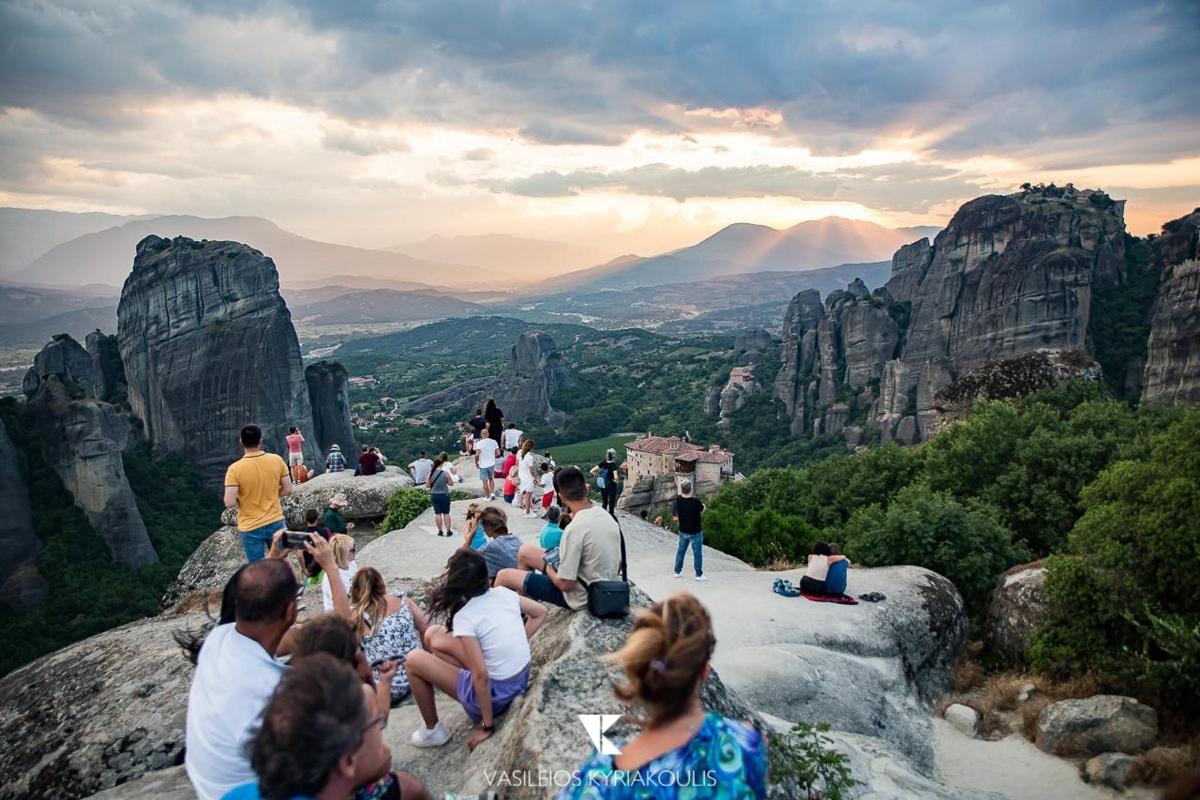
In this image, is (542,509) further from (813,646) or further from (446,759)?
(446,759)

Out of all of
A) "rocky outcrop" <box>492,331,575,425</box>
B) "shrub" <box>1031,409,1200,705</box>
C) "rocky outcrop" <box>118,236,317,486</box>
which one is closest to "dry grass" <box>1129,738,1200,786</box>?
"shrub" <box>1031,409,1200,705</box>

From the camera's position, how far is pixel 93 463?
42.3 m

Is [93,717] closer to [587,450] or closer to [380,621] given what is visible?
[380,621]

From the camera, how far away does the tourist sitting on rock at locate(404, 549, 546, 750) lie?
5.18 m

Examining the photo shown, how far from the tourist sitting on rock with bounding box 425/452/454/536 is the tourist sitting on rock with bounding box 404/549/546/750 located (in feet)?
26.5

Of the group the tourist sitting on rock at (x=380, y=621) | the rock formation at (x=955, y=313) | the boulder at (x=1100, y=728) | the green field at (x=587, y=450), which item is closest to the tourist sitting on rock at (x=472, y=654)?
the tourist sitting on rock at (x=380, y=621)

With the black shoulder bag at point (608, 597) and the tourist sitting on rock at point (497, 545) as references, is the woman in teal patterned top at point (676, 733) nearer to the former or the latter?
the black shoulder bag at point (608, 597)

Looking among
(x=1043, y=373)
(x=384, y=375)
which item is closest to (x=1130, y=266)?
(x=1043, y=373)

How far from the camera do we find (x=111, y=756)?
21.5ft

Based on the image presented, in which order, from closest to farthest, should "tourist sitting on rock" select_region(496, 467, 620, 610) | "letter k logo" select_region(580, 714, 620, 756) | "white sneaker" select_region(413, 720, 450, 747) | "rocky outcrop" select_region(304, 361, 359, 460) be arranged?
"letter k logo" select_region(580, 714, 620, 756) → "white sneaker" select_region(413, 720, 450, 747) → "tourist sitting on rock" select_region(496, 467, 620, 610) → "rocky outcrop" select_region(304, 361, 359, 460)

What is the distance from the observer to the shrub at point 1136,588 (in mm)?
9070

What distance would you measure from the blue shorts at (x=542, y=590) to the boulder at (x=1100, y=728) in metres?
6.54

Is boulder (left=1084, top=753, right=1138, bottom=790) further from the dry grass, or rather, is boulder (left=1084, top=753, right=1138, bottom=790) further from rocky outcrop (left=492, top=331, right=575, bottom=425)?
rocky outcrop (left=492, top=331, right=575, bottom=425)

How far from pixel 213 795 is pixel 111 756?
14.0 feet
